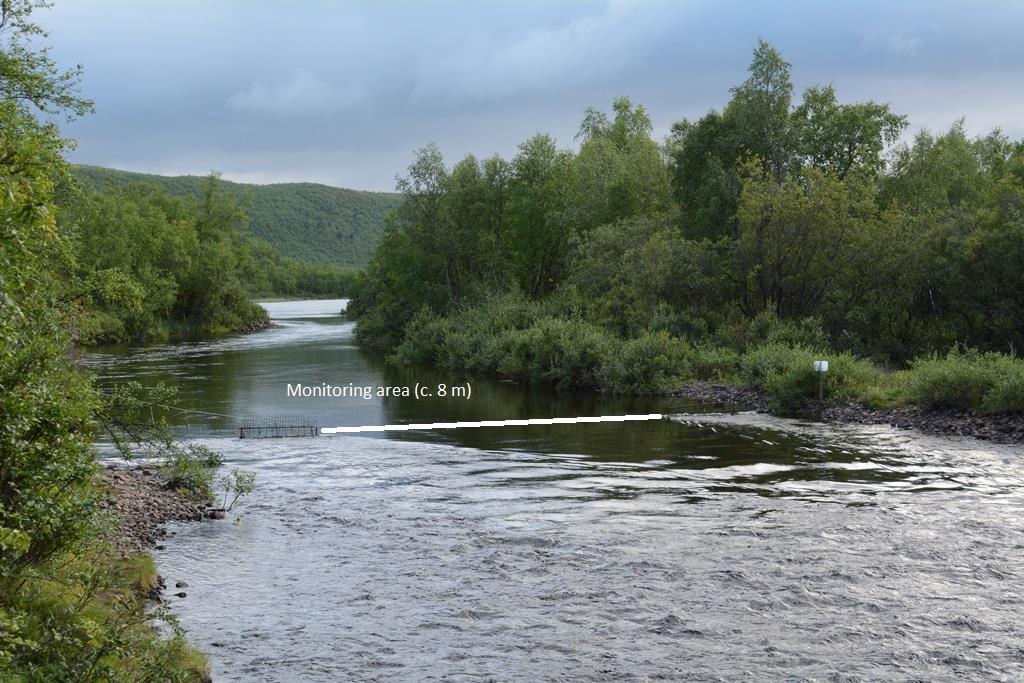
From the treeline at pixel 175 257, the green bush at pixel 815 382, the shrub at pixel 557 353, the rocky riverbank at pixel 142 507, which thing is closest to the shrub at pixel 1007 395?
the green bush at pixel 815 382

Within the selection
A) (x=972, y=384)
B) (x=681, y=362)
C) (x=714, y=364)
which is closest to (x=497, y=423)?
(x=681, y=362)

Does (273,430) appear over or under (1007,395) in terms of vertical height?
under

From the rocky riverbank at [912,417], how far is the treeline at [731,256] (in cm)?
66

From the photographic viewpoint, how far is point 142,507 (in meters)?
17.5

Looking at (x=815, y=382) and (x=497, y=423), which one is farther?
(x=815, y=382)

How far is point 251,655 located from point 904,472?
16213 mm

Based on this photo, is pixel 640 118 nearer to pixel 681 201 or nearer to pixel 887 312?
pixel 681 201

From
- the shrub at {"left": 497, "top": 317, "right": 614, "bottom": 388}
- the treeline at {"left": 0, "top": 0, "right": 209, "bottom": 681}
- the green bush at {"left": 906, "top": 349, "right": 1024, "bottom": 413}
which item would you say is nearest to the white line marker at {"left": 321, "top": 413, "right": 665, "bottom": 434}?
the shrub at {"left": 497, "top": 317, "right": 614, "bottom": 388}

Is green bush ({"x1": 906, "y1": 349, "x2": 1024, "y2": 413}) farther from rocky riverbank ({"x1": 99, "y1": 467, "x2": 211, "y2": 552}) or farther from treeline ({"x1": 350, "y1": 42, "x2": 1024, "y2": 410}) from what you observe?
rocky riverbank ({"x1": 99, "y1": 467, "x2": 211, "y2": 552})

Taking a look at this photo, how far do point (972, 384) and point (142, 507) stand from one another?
76.0 feet

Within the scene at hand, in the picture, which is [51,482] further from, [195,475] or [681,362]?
[681,362]

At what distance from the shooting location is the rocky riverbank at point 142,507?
15.5m

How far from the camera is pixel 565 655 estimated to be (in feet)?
36.5

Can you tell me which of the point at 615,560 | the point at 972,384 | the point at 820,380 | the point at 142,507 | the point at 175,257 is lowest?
the point at 615,560
